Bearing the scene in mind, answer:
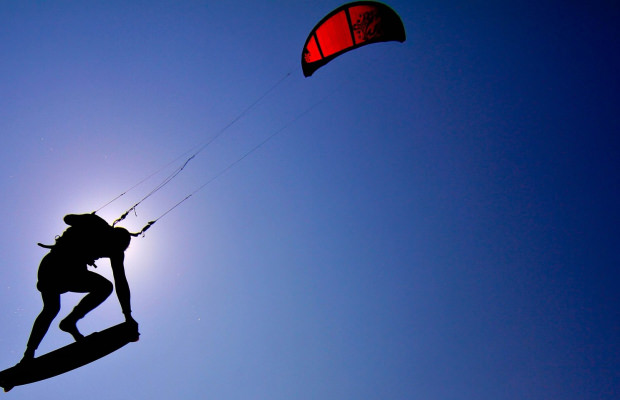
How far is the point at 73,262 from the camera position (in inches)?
150

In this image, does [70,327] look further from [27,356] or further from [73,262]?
[73,262]

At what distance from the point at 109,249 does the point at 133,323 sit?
858mm

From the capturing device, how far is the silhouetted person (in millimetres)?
3695

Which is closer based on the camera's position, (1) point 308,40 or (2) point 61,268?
(2) point 61,268

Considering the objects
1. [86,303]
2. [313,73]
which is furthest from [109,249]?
[313,73]

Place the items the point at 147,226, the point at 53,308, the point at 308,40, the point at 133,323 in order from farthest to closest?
the point at 308,40, the point at 147,226, the point at 53,308, the point at 133,323

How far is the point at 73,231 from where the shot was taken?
3758mm

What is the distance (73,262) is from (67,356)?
102 centimetres

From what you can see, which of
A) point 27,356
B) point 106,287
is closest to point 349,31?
point 106,287

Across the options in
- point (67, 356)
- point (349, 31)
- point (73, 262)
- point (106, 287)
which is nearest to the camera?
point (67, 356)

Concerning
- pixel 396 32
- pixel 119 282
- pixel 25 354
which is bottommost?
pixel 25 354

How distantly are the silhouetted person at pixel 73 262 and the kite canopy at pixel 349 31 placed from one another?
6420 millimetres

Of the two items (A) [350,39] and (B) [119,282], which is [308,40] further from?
(B) [119,282]

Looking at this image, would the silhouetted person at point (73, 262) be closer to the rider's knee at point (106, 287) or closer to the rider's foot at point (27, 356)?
the rider's foot at point (27, 356)
